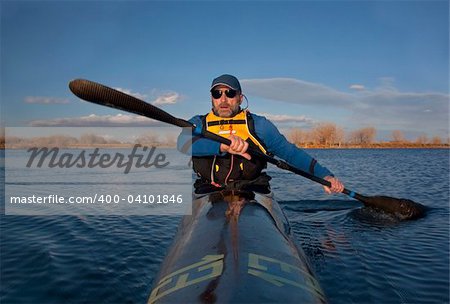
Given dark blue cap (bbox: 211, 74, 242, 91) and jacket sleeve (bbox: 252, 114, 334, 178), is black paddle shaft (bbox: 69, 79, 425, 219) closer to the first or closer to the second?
jacket sleeve (bbox: 252, 114, 334, 178)

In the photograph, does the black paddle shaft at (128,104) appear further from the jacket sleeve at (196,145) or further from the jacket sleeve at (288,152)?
the jacket sleeve at (196,145)

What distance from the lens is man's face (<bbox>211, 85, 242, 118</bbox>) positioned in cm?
554

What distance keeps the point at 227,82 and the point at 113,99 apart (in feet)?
7.60

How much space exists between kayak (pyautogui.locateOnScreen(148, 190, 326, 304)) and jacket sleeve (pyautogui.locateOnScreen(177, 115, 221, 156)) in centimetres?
104

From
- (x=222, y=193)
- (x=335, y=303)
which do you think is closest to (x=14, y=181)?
(x=222, y=193)

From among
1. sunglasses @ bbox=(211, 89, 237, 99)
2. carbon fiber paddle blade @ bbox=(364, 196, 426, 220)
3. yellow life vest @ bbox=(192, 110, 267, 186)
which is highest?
sunglasses @ bbox=(211, 89, 237, 99)

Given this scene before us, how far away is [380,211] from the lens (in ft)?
28.2

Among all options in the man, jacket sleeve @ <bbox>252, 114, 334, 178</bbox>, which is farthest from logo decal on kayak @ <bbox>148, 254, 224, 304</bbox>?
jacket sleeve @ <bbox>252, 114, 334, 178</bbox>

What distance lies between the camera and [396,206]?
8.52 m

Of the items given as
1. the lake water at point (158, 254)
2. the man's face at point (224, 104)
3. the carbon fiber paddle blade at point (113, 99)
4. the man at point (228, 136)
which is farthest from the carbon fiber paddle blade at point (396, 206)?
the carbon fiber paddle blade at point (113, 99)

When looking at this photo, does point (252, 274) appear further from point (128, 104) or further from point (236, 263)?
point (128, 104)

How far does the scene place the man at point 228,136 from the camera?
5.35m

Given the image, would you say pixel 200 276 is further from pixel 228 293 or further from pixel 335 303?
pixel 335 303

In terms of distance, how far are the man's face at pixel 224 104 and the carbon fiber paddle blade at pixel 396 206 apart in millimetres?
4165
